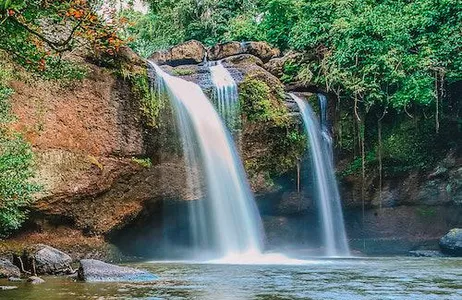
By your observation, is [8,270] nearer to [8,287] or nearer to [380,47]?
[8,287]

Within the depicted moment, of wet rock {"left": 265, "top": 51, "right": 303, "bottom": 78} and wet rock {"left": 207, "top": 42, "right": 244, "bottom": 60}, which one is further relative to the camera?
wet rock {"left": 207, "top": 42, "right": 244, "bottom": 60}

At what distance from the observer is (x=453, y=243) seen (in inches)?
602

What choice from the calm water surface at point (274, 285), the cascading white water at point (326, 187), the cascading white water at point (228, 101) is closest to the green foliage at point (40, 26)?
the calm water surface at point (274, 285)

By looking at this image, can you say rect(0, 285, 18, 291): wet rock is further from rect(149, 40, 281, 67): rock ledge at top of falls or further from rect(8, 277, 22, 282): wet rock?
rect(149, 40, 281, 67): rock ledge at top of falls

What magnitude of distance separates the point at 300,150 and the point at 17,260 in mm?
8961

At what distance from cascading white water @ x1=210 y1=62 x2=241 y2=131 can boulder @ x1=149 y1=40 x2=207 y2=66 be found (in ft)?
9.71

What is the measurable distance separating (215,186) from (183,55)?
649cm

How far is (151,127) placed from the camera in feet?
47.9

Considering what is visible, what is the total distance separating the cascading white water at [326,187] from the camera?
17.1 metres

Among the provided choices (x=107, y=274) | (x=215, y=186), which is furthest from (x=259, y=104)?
(x=107, y=274)

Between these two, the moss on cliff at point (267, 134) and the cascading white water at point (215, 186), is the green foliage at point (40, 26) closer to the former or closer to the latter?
the cascading white water at point (215, 186)

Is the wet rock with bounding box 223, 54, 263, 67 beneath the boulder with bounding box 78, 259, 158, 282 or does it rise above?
above

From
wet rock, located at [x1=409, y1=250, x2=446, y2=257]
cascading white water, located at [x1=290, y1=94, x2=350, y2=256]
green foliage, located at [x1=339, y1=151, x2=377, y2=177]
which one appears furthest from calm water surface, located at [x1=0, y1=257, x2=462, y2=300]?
green foliage, located at [x1=339, y1=151, x2=377, y2=177]

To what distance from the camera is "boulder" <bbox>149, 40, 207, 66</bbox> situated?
1969 centimetres
